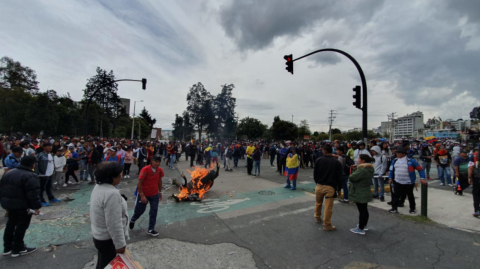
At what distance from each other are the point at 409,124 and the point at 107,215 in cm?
20337

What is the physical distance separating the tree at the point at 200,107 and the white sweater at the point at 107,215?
183 feet

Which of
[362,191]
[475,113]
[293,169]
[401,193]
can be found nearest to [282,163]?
[293,169]

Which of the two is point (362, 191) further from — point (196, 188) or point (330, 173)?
point (196, 188)

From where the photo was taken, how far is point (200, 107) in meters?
58.8

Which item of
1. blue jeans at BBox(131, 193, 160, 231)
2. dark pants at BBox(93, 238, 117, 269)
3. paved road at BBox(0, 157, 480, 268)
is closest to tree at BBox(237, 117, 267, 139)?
paved road at BBox(0, 157, 480, 268)

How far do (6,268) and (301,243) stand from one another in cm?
480

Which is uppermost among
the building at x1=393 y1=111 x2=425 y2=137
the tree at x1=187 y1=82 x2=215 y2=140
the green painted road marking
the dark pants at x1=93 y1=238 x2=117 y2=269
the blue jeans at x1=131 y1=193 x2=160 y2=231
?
the building at x1=393 y1=111 x2=425 y2=137

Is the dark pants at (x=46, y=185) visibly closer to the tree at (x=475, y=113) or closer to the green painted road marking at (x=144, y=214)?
the green painted road marking at (x=144, y=214)

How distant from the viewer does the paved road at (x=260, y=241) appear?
3.55 meters

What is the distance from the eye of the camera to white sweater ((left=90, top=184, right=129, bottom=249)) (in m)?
2.26

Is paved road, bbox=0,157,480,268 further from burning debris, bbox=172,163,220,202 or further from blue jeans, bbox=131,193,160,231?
burning debris, bbox=172,163,220,202

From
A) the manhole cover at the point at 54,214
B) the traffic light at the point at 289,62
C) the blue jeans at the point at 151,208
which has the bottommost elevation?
the manhole cover at the point at 54,214

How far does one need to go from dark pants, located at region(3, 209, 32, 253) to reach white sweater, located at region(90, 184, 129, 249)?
96.4 inches

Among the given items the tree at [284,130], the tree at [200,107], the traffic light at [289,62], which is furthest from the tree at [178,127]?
the traffic light at [289,62]
